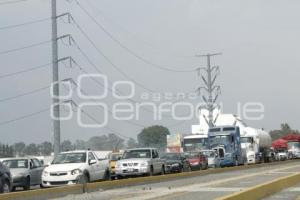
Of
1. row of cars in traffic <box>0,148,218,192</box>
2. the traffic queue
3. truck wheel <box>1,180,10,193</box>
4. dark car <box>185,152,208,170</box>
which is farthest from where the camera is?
dark car <box>185,152,208,170</box>

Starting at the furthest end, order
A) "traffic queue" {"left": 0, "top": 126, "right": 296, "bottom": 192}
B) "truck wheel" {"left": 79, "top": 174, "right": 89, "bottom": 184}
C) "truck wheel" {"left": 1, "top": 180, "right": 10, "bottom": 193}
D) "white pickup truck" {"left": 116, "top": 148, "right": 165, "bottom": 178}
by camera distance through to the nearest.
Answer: "white pickup truck" {"left": 116, "top": 148, "right": 165, "bottom": 178} → "traffic queue" {"left": 0, "top": 126, "right": 296, "bottom": 192} → "truck wheel" {"left": 79, "top": 174, "right": 89, "bottom": 184} → "truck wheel" {"left": 1, "top": 180, "right": 10, "bottom": 193}

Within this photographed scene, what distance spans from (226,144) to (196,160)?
24.1 ft

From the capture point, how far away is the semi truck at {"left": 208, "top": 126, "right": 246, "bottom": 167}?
54.1 m

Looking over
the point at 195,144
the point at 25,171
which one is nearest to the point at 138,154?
the point at 25,171

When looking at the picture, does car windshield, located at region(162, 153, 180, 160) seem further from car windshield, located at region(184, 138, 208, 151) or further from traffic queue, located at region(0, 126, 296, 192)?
car windshield, located at region(184, 138, 208, 151)

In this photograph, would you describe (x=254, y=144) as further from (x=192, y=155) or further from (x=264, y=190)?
(x=264, y=190)

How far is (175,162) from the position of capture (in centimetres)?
4284

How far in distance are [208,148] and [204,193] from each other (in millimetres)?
32564

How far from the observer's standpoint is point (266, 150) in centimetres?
7094

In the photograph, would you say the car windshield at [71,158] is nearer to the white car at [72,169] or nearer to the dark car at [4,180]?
the white car at [72,169]

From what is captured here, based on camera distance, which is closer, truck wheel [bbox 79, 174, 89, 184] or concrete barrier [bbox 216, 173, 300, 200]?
concrete barrier [bbox 216, 173, 300, 200]

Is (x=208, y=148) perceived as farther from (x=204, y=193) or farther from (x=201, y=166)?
(x=204, y=193)

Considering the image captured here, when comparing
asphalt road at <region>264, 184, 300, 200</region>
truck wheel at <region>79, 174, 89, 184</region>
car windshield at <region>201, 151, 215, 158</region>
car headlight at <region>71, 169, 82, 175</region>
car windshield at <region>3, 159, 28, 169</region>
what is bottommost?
asphalt road at <region>264, 184, 300, 200</region>

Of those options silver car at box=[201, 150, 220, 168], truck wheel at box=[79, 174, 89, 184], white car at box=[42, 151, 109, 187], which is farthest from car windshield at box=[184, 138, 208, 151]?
truck wheel at box=[79, 174, 89, 184]
